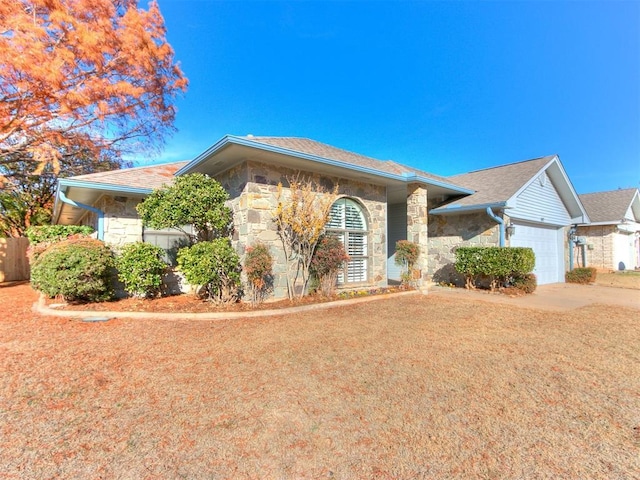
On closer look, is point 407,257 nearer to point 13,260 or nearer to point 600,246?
Result: point 600,246

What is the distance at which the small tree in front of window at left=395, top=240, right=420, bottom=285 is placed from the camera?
9109mm

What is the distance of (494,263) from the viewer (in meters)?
9.05

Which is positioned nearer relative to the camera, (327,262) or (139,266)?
(139,266)

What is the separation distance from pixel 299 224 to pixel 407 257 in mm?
3975

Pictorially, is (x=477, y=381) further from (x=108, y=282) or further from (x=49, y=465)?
(x=108, y=282)

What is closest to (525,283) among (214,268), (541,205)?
(541,205)

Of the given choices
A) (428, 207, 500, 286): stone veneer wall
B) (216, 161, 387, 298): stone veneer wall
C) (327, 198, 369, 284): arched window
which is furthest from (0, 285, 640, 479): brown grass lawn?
(428, 207, 500, 286): stone veneer wall

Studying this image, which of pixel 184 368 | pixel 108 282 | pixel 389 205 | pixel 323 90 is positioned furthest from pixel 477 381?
pixel 323 90

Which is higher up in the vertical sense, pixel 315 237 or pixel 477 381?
pixel 315 237

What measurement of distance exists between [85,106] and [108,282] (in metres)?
6.65

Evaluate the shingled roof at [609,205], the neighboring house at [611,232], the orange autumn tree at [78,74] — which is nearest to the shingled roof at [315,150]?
the orange autumn tree at [78,74]

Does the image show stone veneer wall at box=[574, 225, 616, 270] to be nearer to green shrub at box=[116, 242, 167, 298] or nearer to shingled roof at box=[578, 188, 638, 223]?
shingled roof at box=[578, 188, 638, 223]

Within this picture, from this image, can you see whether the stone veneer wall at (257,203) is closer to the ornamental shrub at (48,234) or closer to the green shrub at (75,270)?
the green shrub at (75,270)

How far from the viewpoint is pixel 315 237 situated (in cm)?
727
